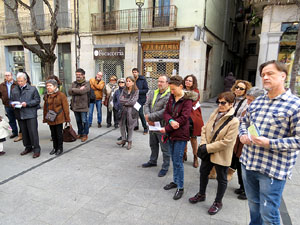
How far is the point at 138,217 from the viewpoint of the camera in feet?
9.12

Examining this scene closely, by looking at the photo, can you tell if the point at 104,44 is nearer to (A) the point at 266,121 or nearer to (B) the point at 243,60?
(A) the point at 266,121

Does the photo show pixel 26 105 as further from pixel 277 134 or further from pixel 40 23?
pixel 40 23

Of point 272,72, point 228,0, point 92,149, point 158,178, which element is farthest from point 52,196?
point 228,0

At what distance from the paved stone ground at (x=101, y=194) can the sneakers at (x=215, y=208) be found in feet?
0.22

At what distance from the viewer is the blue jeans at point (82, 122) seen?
5660mm

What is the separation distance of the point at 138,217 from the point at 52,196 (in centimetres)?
138

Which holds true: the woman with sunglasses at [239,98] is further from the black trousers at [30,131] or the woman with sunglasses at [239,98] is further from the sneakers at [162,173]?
the black trousers at [30,131]

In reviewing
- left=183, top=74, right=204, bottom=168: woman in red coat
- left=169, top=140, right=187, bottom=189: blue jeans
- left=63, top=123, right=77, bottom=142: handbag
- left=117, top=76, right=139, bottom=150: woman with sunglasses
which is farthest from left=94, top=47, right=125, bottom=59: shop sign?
left=169, top=140, right=187, bottom=189: blue jeans

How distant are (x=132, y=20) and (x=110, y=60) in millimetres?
2750

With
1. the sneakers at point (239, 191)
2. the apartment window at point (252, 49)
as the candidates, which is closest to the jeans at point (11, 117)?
the sneakers at point (239, 191)

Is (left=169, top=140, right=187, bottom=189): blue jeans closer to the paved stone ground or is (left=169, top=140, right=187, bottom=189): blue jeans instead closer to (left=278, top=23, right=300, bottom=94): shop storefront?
the paved stone ground

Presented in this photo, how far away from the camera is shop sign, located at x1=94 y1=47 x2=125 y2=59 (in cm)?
1293

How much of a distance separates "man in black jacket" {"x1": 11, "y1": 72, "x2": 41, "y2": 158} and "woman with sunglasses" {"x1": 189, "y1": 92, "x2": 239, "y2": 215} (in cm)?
362

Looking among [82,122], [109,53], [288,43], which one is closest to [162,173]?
[82,122]
